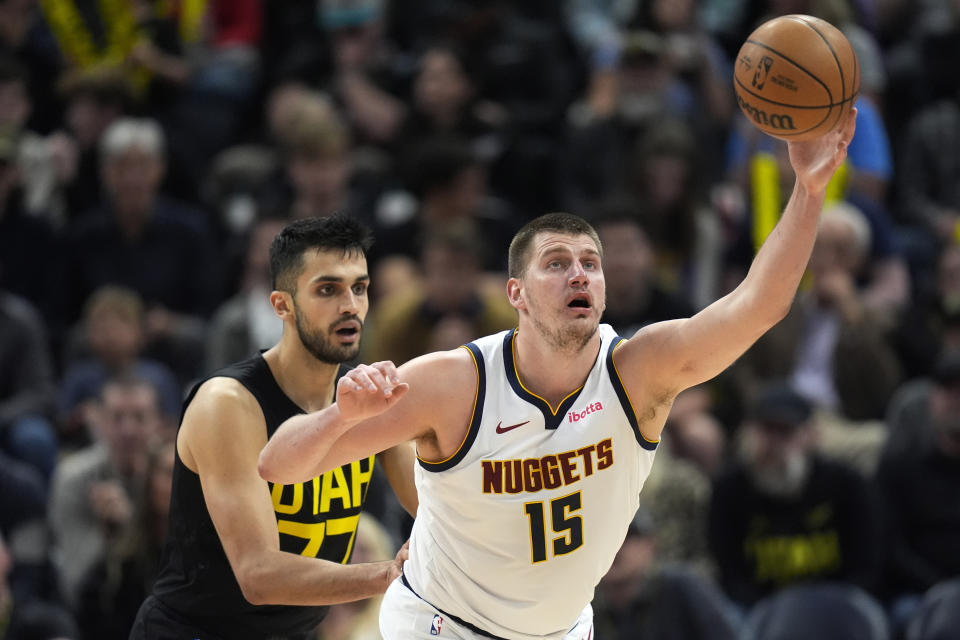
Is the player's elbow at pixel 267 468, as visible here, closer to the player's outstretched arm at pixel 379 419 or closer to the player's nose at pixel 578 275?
the player's outstretched arm at pixel 379 419

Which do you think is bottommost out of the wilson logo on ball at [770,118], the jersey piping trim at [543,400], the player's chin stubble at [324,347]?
the jersey piping trim at [543,400]

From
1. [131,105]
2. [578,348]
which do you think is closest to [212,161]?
[131,105]

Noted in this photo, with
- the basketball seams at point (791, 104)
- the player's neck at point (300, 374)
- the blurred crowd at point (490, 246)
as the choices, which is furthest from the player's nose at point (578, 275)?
the blurred crowd at point (490, 246)

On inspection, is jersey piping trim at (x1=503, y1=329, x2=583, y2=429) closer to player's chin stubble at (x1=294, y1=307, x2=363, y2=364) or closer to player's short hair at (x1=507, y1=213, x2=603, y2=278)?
player's short hair at (x1=507, y1=213, x2=603, y2=278)

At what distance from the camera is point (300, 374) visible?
5.99 m

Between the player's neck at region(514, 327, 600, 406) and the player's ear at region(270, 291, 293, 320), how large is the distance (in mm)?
1032

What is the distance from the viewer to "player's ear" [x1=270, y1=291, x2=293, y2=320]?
5.99m

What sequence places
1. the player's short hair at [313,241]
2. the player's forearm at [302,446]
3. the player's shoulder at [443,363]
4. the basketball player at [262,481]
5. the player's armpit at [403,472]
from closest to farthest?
the player's forearm at [302,446], the player's shoulder at [443,363], the basketball player at [262,481], the player's short hair at [313,241], the player's armpit at [403,472]

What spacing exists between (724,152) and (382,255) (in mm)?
3257

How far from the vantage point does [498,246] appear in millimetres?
11469

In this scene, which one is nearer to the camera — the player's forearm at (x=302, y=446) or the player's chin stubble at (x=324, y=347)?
the player's forearm at (x=302, y=446)

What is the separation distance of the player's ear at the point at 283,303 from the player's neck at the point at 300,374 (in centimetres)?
13

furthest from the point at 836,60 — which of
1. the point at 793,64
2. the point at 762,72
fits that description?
the point at 762,72

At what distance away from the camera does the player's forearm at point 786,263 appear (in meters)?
5.04
